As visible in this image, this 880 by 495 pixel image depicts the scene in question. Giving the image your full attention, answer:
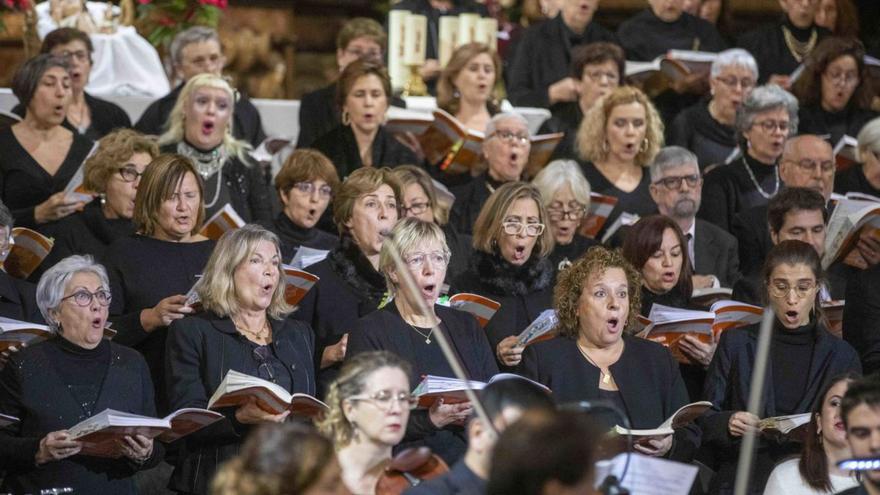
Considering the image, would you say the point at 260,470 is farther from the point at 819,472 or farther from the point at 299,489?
the point at 819,472

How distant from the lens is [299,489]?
3420 mm

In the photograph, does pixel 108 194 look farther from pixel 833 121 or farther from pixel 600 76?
pixel 833 121

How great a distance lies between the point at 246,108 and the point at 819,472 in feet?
14.0

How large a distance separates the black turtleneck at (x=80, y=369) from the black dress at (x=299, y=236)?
1.50 m

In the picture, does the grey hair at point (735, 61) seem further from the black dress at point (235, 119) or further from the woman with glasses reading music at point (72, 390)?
the woman with glasses reading music at point (72, 390)

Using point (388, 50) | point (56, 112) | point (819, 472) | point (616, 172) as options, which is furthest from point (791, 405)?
point (388, 50)

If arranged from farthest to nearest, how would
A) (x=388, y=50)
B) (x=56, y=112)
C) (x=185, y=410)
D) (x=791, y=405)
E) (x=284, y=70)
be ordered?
1. (x=284, y=70)
2. (x=388, y=50)
3. (x=56, y=112)
4. (x=791, y=405)
5. (x=185, y=410)

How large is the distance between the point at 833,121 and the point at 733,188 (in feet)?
4.50

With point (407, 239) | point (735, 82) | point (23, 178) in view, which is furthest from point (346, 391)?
point (735, 82)

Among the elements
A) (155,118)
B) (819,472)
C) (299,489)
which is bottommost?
(819,472)

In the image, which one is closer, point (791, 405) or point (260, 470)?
point (260, 470)

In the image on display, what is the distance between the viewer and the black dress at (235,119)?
8.19 metres

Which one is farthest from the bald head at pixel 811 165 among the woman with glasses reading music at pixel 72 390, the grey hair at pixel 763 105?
the woman with glasses reading music at pixel 72 390

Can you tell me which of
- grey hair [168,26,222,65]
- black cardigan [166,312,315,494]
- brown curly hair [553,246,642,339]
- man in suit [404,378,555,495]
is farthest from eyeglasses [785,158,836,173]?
man in suit [404,378,555,495]
